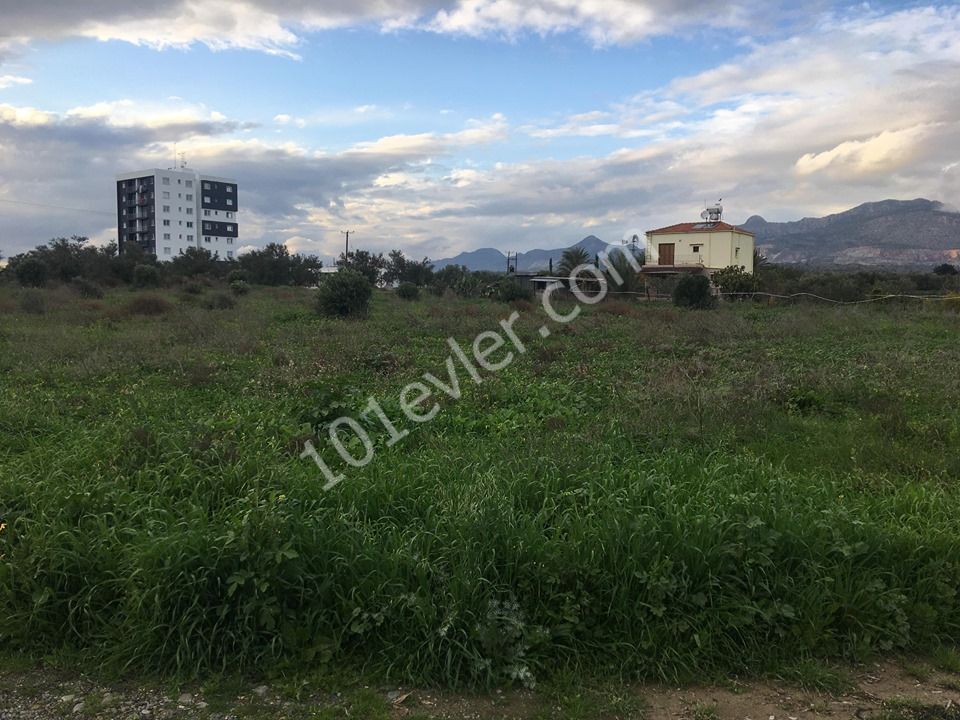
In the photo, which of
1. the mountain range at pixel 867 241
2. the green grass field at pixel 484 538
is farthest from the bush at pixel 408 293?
the mountain range at pixel 867 241

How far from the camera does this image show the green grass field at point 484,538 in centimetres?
254

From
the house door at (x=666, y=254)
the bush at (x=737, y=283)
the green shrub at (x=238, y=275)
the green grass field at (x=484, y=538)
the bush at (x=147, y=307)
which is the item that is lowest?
the green grass field at (x=484, y=538)

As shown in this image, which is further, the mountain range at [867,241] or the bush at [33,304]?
the mountain range at [867,241]

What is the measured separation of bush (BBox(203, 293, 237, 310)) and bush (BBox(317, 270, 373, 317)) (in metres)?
3.41

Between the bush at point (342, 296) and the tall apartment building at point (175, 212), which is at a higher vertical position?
the tall apartment building at point (175, 212)

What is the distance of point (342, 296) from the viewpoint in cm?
1609

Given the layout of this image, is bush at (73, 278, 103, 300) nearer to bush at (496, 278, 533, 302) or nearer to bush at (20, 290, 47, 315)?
bush at (20, 290, 47, 315)

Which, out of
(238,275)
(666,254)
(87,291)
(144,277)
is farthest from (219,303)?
(666,254)

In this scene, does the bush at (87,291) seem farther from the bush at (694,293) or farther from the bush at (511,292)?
the bush at (694,293)

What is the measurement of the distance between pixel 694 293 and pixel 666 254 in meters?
20.0

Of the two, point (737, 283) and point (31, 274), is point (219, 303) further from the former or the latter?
point (737, 283)

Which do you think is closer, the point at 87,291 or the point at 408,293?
the point at 87,291

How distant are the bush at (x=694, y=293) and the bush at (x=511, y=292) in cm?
547

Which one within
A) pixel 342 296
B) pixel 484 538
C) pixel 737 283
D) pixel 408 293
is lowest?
pixel 484 538
